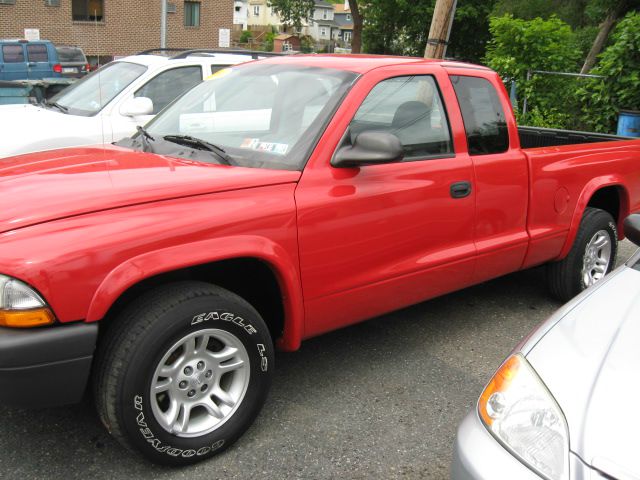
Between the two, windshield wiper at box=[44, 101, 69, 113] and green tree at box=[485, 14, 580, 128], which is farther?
green tree at box=[485, 14, 580, 128]

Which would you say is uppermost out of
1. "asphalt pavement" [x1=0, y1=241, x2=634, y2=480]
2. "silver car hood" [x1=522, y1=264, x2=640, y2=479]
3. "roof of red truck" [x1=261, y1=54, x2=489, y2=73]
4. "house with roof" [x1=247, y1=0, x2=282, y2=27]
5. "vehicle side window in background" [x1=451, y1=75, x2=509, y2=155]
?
"house with roof" [x1=247, y1=0, x2=282, y2=27]

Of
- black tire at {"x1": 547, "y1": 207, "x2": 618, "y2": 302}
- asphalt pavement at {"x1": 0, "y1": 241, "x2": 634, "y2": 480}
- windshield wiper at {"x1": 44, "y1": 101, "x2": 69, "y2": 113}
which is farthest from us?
windshield wiper at {"x1": 44, "y1": 101, "x2": 69, "y2": 113}

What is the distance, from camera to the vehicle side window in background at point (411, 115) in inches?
138

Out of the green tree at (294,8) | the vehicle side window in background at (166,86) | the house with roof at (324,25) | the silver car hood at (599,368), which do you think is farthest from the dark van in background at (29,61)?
the house with roof at (324,25)

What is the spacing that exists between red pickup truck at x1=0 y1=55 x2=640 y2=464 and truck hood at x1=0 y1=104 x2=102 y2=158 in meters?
2.63

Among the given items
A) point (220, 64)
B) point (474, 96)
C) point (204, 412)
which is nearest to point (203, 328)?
point (204, 412)

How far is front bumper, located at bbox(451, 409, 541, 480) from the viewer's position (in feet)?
6.09

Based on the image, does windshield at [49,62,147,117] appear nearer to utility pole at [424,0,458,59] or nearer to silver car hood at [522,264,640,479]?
utility pole at [424,0,458,59]

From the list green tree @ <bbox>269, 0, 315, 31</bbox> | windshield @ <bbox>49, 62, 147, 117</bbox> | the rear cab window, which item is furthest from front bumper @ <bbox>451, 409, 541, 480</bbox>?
green tree @ <bbox>269, 0, 315, 31</bbox>

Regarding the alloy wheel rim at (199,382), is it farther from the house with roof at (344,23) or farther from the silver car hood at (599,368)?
the house with roof at (344,23)

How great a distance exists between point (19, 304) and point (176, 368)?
0.67m

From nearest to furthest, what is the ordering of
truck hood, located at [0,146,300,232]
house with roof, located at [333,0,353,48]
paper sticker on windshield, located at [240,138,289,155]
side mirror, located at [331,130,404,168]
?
truck hood, located at [0,146,300,232] → side mirror, located at [331,130,404,168] → paper sticker on windshield, located at [240,138,289,155] → house with roof, located at [333,0,353,48]

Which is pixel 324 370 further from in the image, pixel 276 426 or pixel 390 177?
pixel 390 177

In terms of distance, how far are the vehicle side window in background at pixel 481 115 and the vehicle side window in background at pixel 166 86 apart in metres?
3.72
